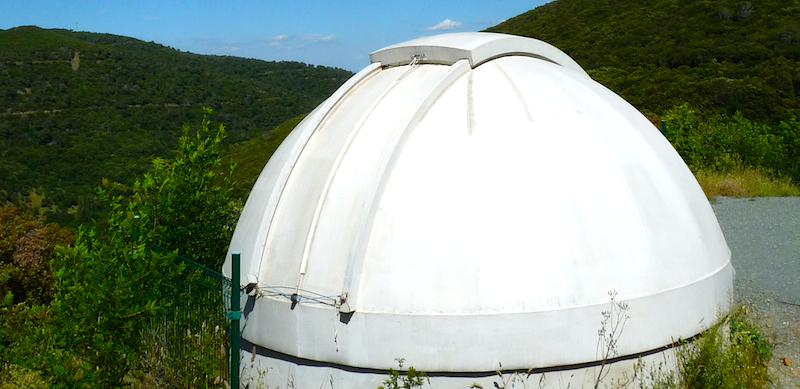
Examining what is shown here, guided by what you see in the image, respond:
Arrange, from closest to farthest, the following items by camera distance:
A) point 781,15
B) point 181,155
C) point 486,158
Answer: point 486,158, point 181,155, point 781,15

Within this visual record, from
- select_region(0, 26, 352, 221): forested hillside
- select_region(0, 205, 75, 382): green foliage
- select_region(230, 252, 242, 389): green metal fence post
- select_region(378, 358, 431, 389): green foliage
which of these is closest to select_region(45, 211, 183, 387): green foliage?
select_region(230, 252, 242, 389): green metal fence post

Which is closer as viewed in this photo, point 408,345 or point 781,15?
point 408,345

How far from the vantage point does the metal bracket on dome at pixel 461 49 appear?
6652 mm

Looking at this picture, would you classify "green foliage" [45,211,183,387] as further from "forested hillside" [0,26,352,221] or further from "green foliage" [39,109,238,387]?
"forested hillside" [0,26,352,221]

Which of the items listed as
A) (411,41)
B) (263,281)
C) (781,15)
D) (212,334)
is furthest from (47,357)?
(781,15)

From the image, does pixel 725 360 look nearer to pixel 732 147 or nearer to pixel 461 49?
pixel 461 49

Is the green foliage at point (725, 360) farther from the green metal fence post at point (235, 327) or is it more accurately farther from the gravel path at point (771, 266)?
the green metal fence post at point (235, 327)

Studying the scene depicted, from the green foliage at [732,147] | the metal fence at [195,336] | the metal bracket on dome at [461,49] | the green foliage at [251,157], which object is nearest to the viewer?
the metal fence at [195,336]

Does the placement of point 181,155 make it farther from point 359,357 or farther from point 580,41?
point 580,41

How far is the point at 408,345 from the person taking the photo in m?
5.33

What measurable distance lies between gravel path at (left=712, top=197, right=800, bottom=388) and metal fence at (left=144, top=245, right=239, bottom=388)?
5560mm

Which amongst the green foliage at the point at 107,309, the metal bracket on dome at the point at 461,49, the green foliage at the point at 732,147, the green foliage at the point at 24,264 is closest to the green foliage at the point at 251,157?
the green foliage at the point at 24,264

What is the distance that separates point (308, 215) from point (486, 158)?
1.74 metres

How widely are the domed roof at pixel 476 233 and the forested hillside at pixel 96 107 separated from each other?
21.2m
